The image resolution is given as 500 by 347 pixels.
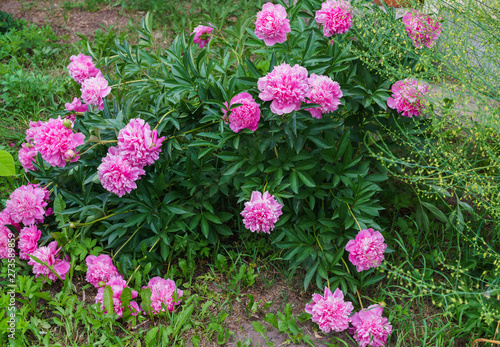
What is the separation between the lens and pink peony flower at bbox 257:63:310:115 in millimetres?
1680

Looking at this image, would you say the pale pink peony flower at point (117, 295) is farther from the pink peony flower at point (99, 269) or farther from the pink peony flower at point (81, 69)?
the pink peony flower at point (81, 69)

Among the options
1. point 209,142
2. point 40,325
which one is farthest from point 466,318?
point 40,325

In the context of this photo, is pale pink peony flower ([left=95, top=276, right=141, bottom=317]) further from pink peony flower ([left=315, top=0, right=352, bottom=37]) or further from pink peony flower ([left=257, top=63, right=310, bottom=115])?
pink peony flower ([left=315, top=0, right=352, bottom=37])

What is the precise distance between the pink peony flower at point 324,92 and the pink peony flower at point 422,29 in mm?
451

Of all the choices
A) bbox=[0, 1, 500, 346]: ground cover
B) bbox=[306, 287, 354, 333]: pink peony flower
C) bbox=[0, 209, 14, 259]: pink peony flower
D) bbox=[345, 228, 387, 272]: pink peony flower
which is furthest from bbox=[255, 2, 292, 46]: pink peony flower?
bbox=[0, 209, 14, 259]: pink peony flower

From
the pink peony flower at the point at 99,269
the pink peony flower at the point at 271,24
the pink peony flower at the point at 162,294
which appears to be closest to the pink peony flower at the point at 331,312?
the pink peony flower at the point at 162,294

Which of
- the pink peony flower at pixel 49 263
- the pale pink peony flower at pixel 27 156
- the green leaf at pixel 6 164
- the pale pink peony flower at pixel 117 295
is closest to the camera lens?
the green leaf at pixel 6 164

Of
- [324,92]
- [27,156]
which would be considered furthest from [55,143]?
[324,92]

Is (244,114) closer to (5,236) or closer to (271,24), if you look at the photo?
(271,24)

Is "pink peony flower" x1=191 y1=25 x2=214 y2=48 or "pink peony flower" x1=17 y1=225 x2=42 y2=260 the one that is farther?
"pink peony flower" x1=191 y1=25 x2=214 y2=48

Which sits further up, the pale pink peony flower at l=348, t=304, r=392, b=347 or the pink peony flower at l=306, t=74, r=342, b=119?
the pink peony flower at l=306, t=74, r=342, b=119

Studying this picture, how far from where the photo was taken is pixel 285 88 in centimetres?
167

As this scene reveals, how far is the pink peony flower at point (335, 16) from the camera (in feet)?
6.33

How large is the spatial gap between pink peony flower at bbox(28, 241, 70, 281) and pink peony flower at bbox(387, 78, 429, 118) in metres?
1.77
